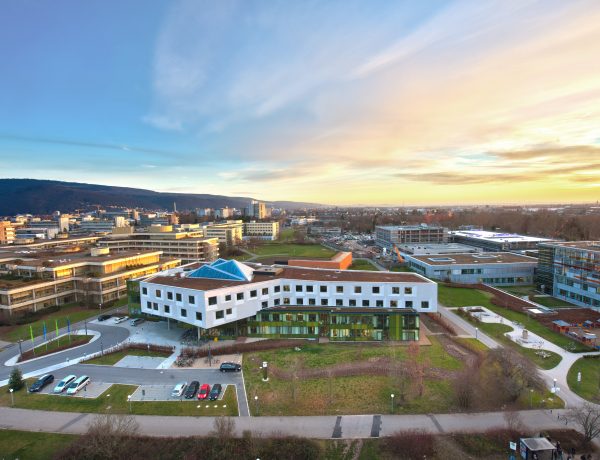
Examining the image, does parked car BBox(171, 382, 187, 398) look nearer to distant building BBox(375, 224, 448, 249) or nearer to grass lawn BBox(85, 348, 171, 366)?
grass lawn BBox(85, 348, 171, 366)

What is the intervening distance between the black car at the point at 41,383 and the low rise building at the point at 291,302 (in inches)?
542

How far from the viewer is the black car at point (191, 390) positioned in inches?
1140

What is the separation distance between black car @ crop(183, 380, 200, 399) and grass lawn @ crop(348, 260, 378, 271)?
199ft

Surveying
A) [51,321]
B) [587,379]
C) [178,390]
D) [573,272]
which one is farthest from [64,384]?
[573,272]

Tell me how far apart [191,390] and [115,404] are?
19.8ft

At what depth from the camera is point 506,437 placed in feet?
76.6

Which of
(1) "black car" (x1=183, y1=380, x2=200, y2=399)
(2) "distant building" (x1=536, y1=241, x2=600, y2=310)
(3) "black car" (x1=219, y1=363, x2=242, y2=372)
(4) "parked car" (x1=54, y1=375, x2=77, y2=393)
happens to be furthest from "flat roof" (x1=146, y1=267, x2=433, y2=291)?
(2) "distant building" (x1=536, y1=241, x2=600, y2=310)

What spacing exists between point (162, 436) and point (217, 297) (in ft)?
59.3

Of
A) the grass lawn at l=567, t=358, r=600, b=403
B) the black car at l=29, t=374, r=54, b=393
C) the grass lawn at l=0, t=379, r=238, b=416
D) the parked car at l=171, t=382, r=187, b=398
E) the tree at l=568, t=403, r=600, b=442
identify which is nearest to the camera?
the tree at l=568, t=403, r=600, b=442

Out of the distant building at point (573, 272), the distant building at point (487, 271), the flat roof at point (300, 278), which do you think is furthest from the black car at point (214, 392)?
the distant building at point (487, 271)

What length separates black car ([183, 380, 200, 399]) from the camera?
29.0m

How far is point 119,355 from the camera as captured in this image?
125ft

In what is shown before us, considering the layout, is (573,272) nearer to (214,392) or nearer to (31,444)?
(214,392)

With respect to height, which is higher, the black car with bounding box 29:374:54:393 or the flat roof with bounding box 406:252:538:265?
the flat roof with bounding box 406:252:538:265
